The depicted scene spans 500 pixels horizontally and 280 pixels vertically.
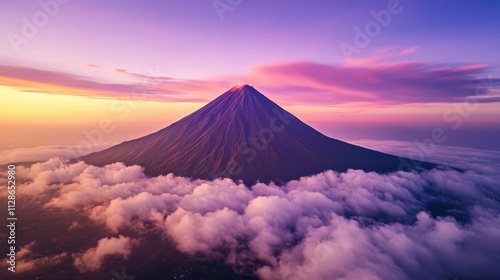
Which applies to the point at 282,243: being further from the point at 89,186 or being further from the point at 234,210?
the point at 89,186

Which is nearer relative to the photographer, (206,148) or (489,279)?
(489,279)

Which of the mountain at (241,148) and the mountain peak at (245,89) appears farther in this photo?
the mountain peak at (245,89)

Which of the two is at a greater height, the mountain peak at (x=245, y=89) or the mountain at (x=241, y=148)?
the mountain peak at (x=245, y=89)

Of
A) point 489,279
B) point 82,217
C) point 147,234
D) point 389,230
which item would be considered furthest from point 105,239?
point 489,279

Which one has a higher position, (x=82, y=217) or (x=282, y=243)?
(x=282, y=243)

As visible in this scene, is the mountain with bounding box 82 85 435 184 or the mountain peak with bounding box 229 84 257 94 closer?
the mountain with bounding box 82 85 435 184

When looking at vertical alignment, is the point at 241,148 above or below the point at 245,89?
below

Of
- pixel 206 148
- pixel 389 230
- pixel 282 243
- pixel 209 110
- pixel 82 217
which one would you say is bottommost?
pixel 82 217

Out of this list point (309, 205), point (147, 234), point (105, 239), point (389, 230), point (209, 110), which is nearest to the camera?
point (105, 239)
